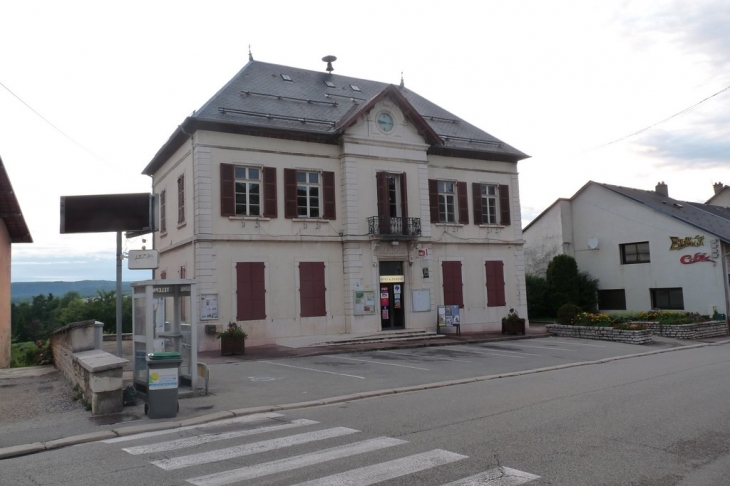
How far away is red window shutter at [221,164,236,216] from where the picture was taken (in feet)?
72.7

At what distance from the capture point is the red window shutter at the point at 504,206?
29.1 m

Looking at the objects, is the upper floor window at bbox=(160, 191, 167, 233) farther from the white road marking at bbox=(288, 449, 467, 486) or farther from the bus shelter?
the white road marking at bbox=(288, 449, 467, 486)

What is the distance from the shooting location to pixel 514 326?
83.8ft

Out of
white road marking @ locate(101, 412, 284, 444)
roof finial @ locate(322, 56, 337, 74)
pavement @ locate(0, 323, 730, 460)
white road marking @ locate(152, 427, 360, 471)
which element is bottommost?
white road marking @ locate(101, 412, 284, 444)

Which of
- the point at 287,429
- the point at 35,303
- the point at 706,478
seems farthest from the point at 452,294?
the point at 35,303

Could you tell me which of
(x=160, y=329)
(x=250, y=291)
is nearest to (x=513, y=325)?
(x=250, y=291)

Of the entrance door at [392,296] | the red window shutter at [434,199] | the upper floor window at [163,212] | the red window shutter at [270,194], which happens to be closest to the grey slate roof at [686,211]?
the red window shutter at [434,199]

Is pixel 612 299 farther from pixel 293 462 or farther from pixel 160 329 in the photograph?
pixel 293 462

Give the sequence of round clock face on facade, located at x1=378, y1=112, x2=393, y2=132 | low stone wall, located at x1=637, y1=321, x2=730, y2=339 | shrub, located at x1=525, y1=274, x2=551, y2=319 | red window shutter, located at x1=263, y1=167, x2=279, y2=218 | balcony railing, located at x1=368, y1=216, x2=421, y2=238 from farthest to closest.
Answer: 1. shrub, located at x1=525, y1=274, x2=551, y2=319
2. round clock face on facade, located at x1=378, y1=112, x2=393, y2=132
3. low stone wall, located at x1=637, y1=321, x2=730, y2=339
4. balcony railing, located at x1=368, y1=216, x2=421, y2=238
5. red window shutter, located at x1=263, y1=167, x2=279, y2=218

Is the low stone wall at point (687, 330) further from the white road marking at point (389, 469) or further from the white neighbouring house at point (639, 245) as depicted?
the white road marking at point (389, 469)

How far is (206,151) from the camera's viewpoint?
22000mm

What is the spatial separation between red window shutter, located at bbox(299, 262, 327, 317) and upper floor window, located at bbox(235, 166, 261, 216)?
2772mm

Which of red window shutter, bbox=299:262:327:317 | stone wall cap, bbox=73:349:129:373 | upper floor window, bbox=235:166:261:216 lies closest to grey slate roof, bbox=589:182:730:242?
red window shutter, bbox=299:262:327:317

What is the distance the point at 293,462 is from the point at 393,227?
18572mm
